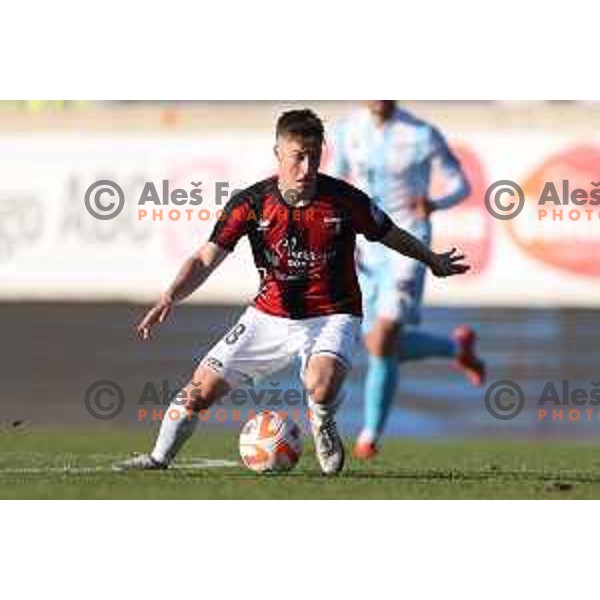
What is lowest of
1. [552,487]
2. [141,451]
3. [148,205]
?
[141,451]

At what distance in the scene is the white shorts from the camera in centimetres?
1145

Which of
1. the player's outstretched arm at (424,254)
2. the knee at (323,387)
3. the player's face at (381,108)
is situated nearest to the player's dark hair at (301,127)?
the player's outstretched arm at (424,254)

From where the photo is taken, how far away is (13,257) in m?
16.8

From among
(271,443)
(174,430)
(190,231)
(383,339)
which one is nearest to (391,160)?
(383,339)

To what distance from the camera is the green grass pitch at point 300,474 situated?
10.8 m

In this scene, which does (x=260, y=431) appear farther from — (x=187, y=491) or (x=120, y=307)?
(x=120, y=307)

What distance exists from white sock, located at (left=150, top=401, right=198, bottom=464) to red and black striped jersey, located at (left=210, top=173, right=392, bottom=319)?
3.08 feet

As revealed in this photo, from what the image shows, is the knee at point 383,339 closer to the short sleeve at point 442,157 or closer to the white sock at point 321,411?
the short sleeve at point 442,157

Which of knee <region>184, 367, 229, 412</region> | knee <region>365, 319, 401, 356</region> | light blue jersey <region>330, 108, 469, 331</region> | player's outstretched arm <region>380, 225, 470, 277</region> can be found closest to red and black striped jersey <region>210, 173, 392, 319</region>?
player's outstretched arm <region>380, 225, 470, 277</region>

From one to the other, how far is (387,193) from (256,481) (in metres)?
3.92

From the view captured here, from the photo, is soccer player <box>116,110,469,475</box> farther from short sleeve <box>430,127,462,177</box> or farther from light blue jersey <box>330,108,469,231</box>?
short sleeve <box>430,127,462,177</box>

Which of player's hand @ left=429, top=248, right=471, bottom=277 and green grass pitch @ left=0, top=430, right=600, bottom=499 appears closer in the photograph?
green grass pitch @ left=0, top=430, right=600, bottom=499

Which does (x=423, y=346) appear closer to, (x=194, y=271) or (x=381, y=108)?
(x=381, y=108)
